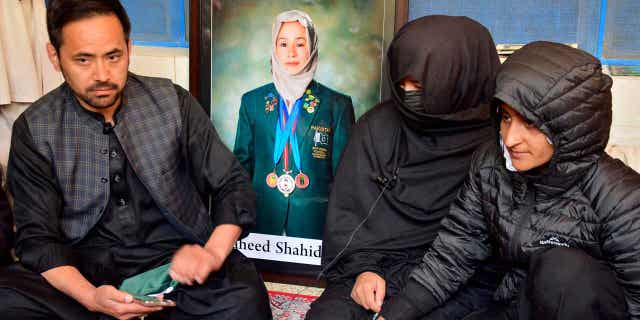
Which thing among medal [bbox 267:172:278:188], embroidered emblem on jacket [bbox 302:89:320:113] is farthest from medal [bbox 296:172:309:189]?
embroidered emblem on jacket [bbox 302:89:320:113]

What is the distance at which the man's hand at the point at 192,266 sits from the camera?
6.05 feet

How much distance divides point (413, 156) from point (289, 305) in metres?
0.97

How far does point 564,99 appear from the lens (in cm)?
149

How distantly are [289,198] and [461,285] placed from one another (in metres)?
1.13

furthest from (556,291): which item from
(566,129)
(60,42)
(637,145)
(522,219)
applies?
(60,42)

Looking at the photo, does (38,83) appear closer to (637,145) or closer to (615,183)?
(615,183)

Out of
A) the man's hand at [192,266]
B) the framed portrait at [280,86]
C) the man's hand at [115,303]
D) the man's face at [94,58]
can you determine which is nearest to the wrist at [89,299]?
the man's hand at [115,303]

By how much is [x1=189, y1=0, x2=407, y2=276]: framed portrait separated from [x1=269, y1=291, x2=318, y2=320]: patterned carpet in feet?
0.47

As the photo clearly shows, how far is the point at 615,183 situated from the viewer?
1.55 m

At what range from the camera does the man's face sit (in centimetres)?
195

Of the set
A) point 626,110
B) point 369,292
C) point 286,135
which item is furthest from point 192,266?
point 626,110

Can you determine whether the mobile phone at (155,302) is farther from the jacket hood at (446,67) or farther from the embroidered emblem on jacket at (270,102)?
the embroidered emblem on jacket at (270,102)

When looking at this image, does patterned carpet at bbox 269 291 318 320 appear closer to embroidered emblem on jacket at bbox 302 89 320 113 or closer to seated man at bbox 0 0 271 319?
seated man at bbox 0 0 271 319

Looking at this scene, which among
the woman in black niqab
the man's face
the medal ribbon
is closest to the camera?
the man's face
